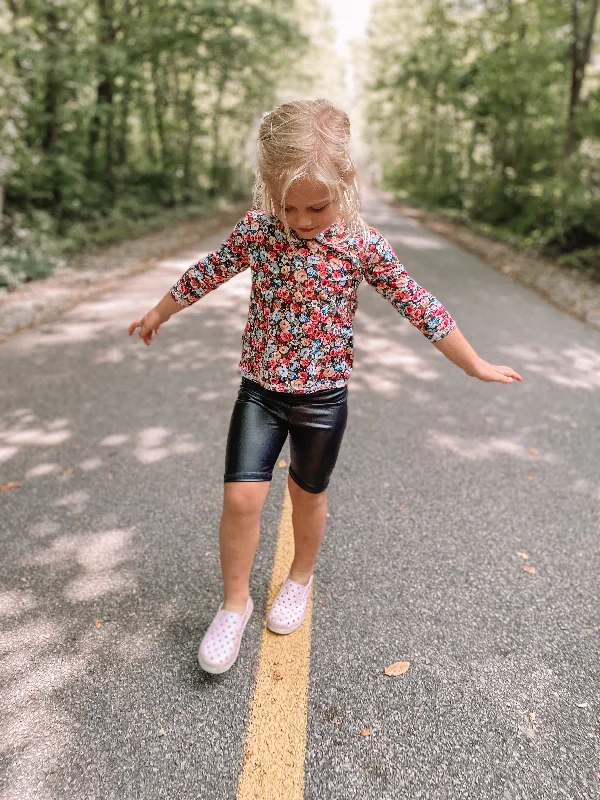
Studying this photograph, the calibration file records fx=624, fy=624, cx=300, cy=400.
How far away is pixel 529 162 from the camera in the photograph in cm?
1859

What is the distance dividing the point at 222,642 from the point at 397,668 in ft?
2.11

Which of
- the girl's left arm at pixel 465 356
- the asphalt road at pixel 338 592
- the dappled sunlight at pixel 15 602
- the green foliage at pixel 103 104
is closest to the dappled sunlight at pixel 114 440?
the asphalt road at pixel 338 592

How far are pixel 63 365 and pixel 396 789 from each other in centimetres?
464

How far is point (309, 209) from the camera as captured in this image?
6.30ft

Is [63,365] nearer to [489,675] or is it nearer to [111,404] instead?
[111,404]

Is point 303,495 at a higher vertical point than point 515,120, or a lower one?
lower

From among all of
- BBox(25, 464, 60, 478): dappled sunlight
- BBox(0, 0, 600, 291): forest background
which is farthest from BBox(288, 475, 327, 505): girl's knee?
BBox(0, 0, 600, 291): forest background

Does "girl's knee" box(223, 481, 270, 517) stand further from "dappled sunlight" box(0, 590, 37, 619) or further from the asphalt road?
"dappled sunlight" box(0, 590, 37, 619)

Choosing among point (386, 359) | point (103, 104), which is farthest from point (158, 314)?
point (103, 104)

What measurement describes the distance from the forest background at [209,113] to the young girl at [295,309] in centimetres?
728

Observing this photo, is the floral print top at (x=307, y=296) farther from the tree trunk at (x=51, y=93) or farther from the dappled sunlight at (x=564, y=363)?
the tree trunk at (x=51, y=93)

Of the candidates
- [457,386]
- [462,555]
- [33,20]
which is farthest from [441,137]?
[462,555]

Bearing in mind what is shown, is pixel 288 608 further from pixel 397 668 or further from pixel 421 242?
pixel 421 242

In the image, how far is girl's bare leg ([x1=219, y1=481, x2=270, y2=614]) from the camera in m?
2.16
